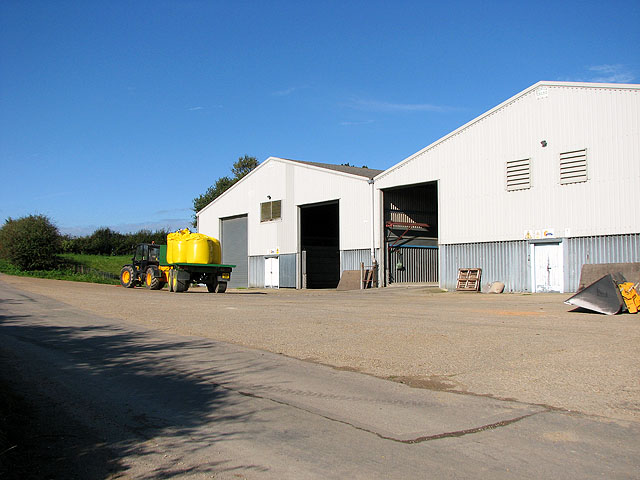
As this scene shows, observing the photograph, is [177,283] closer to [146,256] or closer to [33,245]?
[146,256]

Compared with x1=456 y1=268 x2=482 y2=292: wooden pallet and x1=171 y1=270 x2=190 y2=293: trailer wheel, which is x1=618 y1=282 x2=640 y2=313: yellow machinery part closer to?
x1=456 y1=268 x2=482 y2=292: wooden pallet

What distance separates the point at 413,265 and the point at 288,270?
8993 millimetres

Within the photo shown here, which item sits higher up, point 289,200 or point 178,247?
point 289,200

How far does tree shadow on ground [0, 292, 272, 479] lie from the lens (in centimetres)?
494

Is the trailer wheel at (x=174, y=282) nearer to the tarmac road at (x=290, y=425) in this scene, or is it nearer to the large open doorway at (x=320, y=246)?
the large open doorway at (x=320, y=246)

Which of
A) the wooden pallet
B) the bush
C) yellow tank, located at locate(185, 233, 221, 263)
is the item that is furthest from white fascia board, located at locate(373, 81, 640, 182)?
the bush

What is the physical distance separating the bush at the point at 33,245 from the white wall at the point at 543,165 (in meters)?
40.9

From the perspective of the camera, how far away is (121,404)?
22.6ft

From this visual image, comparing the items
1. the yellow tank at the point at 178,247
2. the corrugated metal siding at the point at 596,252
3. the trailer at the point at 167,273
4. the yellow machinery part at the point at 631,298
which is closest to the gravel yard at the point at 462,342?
the yellow machinery part at the point at 631,298

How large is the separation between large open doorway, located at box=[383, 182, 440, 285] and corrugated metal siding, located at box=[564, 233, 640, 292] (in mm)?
11106

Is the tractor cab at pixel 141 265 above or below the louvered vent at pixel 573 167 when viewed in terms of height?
below

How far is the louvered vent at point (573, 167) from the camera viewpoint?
25.3 m

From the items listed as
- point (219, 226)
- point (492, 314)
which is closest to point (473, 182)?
point (492, 314)

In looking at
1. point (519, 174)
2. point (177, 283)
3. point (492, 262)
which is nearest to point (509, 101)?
point (519, 174)
